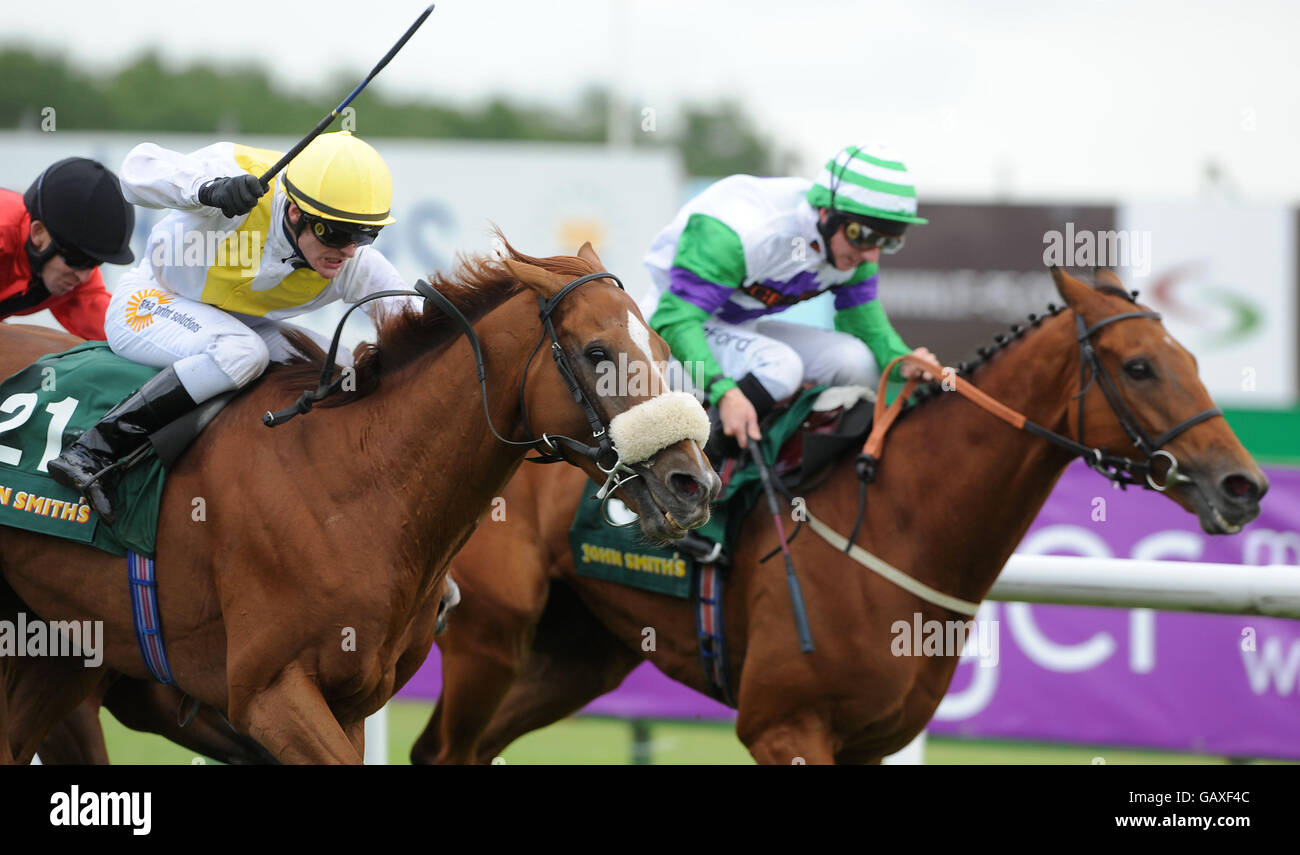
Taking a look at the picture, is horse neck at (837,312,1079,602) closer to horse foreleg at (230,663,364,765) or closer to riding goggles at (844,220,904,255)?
riding goggles at (844,220,904,255)

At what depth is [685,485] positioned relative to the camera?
3.23m

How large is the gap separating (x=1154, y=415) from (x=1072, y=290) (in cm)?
46

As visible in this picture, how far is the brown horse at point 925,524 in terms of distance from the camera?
13.7 ft

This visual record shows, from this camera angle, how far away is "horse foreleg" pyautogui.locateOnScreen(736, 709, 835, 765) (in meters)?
4.22

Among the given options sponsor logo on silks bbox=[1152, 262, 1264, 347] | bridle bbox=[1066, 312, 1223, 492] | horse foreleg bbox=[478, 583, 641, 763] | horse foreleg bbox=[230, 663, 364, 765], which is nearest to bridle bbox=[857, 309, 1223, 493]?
bridle bbox=[1066, 312, 1223, 492]

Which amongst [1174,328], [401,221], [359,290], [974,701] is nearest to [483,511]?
[359,290]

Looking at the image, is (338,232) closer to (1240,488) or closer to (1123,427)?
(1123,427)

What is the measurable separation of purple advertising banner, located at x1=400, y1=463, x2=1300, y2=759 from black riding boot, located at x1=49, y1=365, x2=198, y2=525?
15.0 ft

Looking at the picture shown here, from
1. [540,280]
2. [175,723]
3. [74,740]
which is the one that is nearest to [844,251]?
[540,280]

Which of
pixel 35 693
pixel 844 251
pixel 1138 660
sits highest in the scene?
pixel 844 251

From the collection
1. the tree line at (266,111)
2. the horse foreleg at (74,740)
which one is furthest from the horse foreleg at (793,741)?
the tree line at (266,111)
